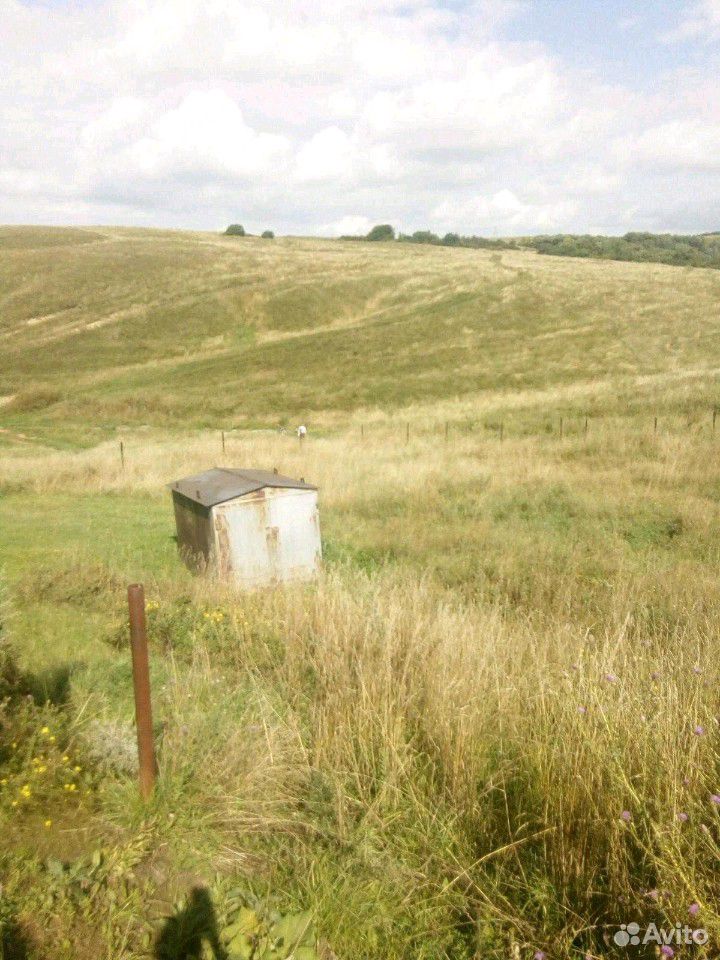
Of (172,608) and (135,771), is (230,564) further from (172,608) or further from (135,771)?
(135,771)

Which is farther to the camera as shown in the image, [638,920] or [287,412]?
[287,412]

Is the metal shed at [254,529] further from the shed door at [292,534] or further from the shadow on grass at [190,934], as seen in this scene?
the shadow on grass at [190,934]

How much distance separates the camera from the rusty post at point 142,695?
139 inches

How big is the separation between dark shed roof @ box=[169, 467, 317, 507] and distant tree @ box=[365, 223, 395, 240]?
4804 inches

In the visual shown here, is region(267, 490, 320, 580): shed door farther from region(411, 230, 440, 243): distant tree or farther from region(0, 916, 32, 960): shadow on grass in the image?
region(411, 230, 440, 243): distant tree

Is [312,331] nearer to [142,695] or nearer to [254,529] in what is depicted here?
[254,529]

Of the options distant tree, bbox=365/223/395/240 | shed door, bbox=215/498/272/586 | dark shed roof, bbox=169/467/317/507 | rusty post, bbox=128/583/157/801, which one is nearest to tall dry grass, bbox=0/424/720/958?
rusty post, bbox=128/583/157/801

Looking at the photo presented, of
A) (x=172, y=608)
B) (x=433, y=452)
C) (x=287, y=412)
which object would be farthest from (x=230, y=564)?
(x=287, y=412)

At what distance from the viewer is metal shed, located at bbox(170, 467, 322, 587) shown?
9.60 metres

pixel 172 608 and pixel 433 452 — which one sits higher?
pixel 172 608

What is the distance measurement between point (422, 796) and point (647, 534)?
9295 mm

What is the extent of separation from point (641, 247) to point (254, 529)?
107m

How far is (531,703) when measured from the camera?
12.8 ft

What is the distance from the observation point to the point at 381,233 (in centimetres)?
12912
